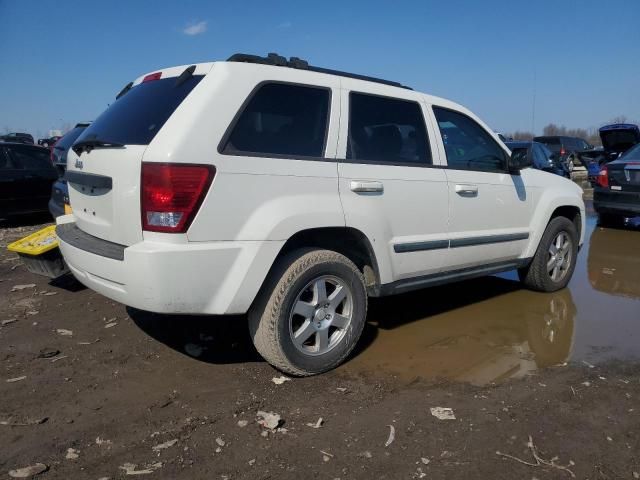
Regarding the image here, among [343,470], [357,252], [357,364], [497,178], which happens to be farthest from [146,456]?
[497,178]

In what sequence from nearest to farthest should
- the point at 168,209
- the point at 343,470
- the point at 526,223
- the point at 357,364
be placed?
1. the point at 343,470
2. the point at 168,209
3. the point at 357,364
4. the point at 526,223

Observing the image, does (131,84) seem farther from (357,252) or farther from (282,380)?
(282,380)

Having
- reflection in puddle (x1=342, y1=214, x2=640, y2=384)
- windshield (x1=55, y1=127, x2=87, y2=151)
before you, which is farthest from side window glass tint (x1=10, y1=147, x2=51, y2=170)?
reflection in puddle (x1=342, y1=214, x2=640, y2=384)

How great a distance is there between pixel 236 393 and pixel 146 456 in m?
0.75

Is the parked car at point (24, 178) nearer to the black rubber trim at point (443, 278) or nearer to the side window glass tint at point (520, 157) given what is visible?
the black rubber trim at point (443, 278)

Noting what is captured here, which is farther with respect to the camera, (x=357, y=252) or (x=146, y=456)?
(x=357, y=252)

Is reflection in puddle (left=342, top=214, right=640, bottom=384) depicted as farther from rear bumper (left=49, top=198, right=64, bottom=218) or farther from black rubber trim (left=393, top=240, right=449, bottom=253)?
rear bumper (left=49, top=198, right=64, bottom=218)

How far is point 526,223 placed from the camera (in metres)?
4.96

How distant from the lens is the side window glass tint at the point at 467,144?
4.30m

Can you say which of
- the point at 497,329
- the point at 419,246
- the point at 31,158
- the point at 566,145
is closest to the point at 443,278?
the point at 419,246

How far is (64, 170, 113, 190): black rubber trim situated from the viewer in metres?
3.07

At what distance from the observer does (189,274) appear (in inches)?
111

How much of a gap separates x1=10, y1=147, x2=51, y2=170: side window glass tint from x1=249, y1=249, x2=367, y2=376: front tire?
328 inches

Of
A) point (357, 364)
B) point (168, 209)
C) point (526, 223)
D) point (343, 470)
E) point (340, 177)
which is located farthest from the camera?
point (526, 223)
